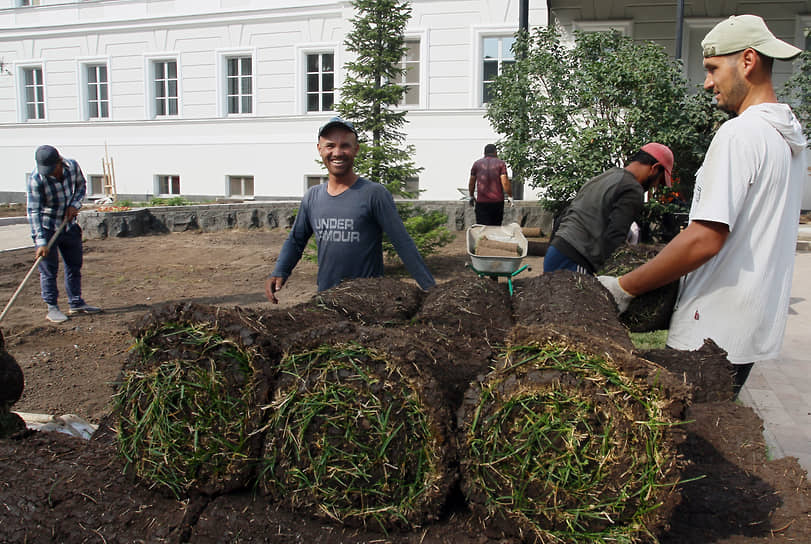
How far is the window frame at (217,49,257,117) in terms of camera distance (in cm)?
2114

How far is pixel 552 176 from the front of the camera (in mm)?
11125

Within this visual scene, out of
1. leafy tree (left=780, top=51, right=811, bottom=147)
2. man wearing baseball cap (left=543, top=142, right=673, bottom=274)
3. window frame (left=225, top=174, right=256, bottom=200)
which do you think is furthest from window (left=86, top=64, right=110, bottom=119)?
man wearing baseball cap (left=543, top=142, right=673, bottom=274)

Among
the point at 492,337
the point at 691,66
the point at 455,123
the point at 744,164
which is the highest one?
the point at 691,66

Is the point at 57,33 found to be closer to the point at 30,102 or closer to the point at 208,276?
the point at 30,102

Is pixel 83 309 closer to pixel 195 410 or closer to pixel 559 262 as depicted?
pixel 559 262

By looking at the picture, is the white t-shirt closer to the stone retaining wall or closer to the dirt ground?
the dirt ground

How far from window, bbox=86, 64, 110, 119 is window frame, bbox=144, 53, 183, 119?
210 centimetres

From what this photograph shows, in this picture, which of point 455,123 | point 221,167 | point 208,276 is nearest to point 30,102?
point 221,167

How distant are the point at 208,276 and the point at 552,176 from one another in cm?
622

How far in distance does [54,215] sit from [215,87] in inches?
609

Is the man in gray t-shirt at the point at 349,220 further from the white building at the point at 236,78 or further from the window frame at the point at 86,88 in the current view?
the window frame at the point at 86,88

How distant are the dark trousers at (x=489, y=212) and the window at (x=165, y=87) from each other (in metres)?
14.7

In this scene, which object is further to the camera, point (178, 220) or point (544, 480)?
point (178, 220)

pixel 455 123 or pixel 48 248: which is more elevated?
pixel 455 123
